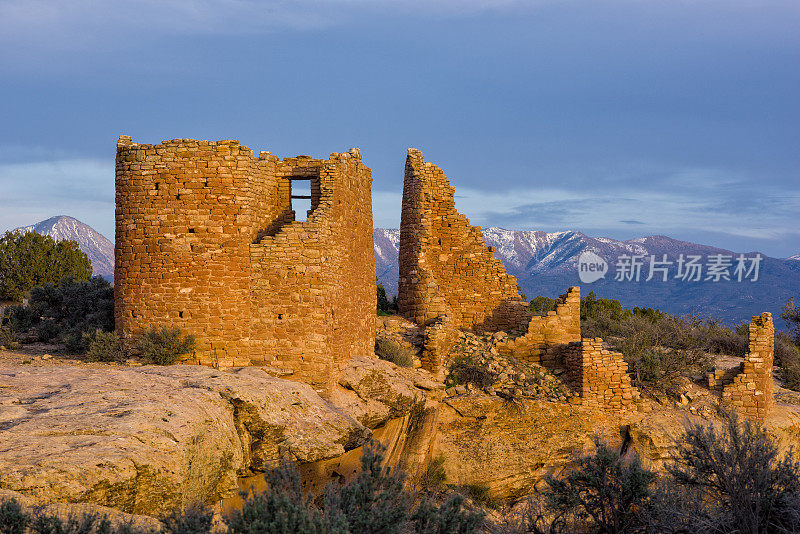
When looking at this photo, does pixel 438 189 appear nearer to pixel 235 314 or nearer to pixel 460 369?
pixel 460 369

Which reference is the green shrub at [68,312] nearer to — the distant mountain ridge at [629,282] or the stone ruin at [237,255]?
the stone ruin at [237,255]

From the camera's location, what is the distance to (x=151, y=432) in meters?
8.16

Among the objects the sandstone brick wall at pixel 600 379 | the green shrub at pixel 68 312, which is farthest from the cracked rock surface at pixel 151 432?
the sandstone brick wall at pixel 600 379

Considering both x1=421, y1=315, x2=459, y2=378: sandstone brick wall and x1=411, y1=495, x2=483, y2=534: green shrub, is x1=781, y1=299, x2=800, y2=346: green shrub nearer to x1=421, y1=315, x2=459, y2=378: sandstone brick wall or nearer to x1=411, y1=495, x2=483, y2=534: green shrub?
x1=421, y1=315, x2=459, y2=378: sandstone brick wall

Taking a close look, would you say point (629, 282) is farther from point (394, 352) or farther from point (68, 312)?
point (68, 312)

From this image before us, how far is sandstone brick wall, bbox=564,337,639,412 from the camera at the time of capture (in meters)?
16.8

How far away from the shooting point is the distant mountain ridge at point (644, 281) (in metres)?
72.8

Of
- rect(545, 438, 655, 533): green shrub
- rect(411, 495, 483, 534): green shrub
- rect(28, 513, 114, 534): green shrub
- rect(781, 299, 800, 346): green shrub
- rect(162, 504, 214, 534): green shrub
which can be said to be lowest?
rect(545, 438, 655, 533): green shrub

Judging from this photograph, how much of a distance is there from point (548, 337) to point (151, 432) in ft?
40.1

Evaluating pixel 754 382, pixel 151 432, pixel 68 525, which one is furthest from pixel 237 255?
pixel 754 382

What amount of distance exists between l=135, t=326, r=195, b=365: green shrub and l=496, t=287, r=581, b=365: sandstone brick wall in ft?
26.8

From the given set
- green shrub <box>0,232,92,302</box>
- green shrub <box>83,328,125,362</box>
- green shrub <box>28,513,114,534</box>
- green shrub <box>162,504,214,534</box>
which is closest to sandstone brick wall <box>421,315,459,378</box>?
green shrub <box>83,328,125,362</box>

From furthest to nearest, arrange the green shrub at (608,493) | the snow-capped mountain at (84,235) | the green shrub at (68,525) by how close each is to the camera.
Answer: the snow-capped mountain at (84,235), the green shrub at (608,493), the green shrub at (68,525)

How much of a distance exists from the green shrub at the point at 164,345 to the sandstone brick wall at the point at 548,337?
26.8ft
